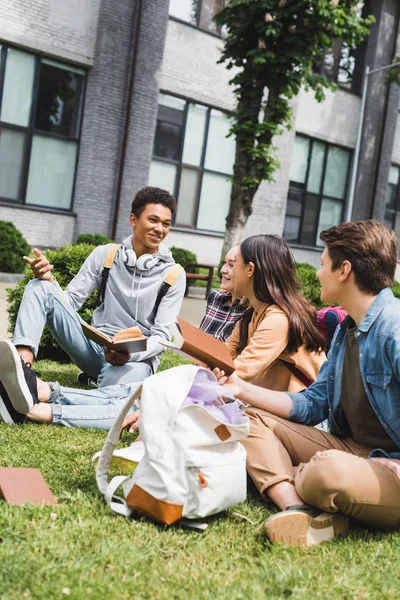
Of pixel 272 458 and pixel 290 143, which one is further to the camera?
pixel 290 143

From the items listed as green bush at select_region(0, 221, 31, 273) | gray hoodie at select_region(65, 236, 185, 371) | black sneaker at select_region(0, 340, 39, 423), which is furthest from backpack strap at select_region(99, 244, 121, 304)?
green bush at select_region(0, 221, 31, 273)

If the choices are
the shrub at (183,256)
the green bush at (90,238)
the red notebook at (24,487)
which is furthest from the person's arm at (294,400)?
the shrub at (183,256)

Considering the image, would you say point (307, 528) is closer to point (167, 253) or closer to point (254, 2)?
point (167, 253)

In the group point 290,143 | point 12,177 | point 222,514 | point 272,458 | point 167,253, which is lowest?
point 222,514

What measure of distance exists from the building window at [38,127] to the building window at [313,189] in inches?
279

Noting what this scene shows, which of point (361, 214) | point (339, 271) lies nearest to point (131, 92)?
point (361, 214)

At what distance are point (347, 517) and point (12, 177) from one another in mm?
12796

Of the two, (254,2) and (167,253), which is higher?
(254,2)

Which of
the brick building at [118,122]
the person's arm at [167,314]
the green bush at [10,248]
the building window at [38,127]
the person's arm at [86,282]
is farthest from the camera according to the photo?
the brick building at [118,122]

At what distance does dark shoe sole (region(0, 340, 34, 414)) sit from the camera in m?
3.82

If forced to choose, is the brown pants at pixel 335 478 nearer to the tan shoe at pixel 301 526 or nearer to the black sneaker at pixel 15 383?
the tan shoe at pixel 301 526

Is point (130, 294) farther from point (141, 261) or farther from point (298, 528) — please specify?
point (298, 528)

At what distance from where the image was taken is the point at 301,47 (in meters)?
12.9

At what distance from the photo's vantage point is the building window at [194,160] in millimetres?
16766
